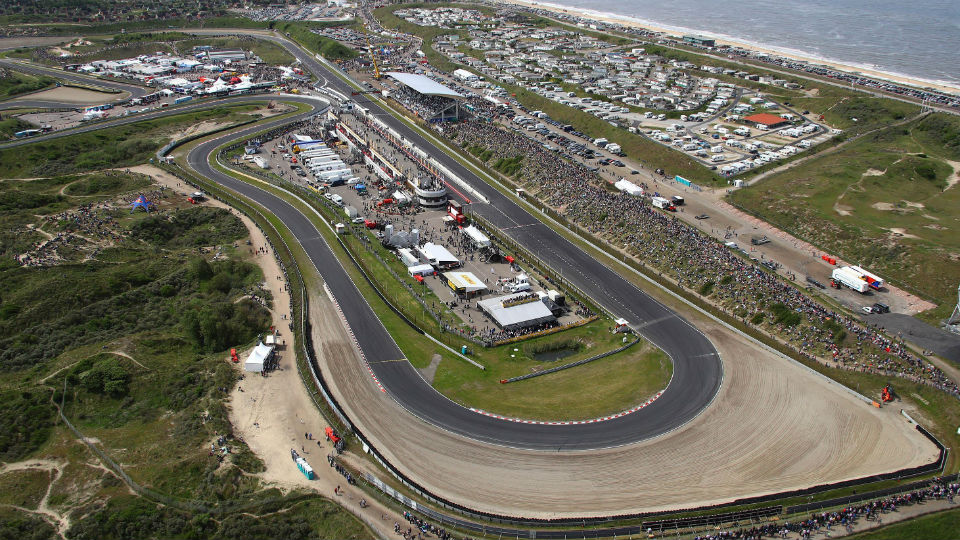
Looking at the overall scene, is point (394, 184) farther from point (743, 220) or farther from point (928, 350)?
point (928, 350)

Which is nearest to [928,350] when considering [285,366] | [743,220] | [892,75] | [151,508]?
[743,220]

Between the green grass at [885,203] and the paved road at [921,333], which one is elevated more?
the green grass at [885,203]

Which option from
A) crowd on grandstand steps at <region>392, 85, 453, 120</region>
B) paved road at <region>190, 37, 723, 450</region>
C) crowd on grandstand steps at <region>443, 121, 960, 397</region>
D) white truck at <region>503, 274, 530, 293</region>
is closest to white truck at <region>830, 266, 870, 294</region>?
crowd on grandstand steps at <region>443, 121, 960, 397</region>

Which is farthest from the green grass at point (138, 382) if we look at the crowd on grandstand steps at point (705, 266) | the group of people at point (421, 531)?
the crowd on grandstand steps at point (705, 266)

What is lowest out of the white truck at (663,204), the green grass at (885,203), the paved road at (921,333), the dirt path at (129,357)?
the dirt path at (129,357)

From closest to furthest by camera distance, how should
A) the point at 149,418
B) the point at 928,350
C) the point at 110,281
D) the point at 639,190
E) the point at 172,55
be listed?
the point at 149,418 → the point at 928,350 → the point at 110,281 → the point at 639,190 → the point at 172,55

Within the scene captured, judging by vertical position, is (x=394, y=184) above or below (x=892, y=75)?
below

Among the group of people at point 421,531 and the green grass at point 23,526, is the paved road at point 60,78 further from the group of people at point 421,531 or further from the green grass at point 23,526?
the group of people at point 421,531

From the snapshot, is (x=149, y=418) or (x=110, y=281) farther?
(x=110, y=281)
